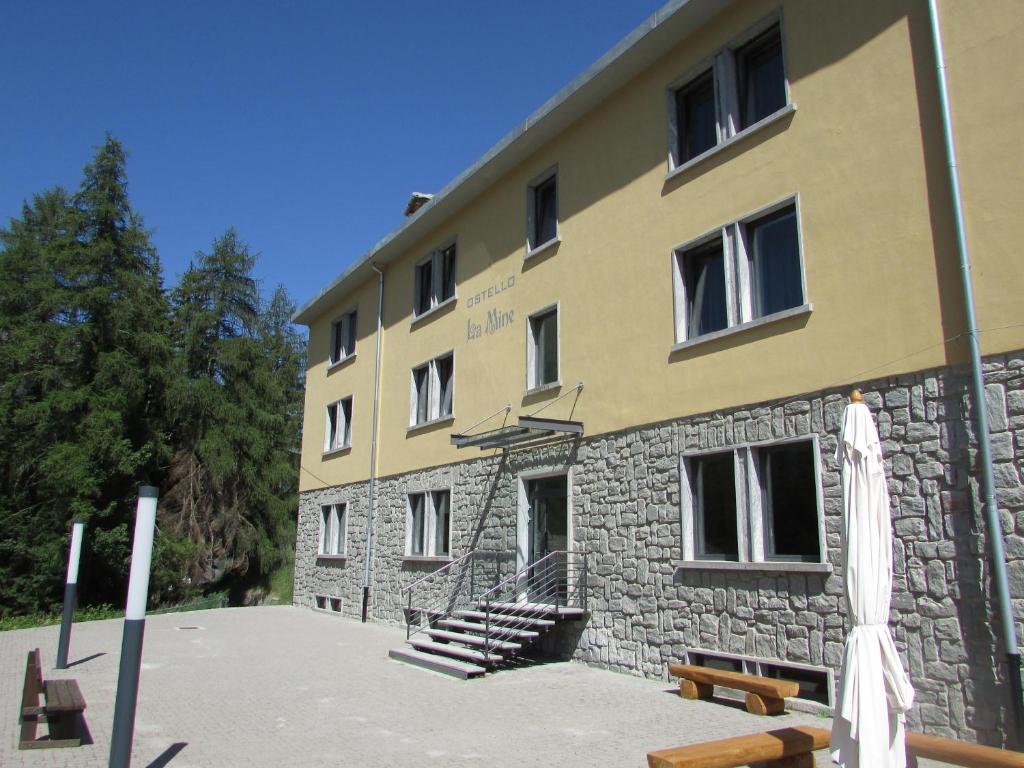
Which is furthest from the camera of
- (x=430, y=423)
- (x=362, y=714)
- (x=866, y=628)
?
(x=430, y=423)

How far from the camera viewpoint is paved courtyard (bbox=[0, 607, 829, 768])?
7.01m

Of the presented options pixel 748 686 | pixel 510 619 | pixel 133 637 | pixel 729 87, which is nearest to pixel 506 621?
pixel 510 619

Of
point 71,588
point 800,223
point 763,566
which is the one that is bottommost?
point 71,588

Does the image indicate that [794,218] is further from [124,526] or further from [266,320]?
[266,320]

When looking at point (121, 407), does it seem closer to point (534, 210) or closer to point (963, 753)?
point (534, 210)

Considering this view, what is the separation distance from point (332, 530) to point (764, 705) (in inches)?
604

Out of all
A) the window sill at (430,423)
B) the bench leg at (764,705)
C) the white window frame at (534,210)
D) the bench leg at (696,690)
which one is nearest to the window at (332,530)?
the window sill at (430,423)

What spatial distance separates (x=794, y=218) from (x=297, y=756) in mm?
7898

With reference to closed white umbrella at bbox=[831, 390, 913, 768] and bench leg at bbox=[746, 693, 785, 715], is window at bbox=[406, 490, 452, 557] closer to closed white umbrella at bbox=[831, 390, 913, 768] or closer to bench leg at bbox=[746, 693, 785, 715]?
bench leg at bbox=[746, 693, 785, 715]

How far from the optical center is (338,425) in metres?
22.2

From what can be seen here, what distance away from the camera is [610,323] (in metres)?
12.3

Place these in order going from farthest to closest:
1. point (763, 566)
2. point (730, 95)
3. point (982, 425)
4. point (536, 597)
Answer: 1. point (536, 597)
2. point (730, 95)
3. point (763, 566)
4. point (982, 425)

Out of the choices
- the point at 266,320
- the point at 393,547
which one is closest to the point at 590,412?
the point at 393,547

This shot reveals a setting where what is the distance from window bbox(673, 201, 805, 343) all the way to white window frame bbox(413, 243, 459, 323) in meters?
6.79
